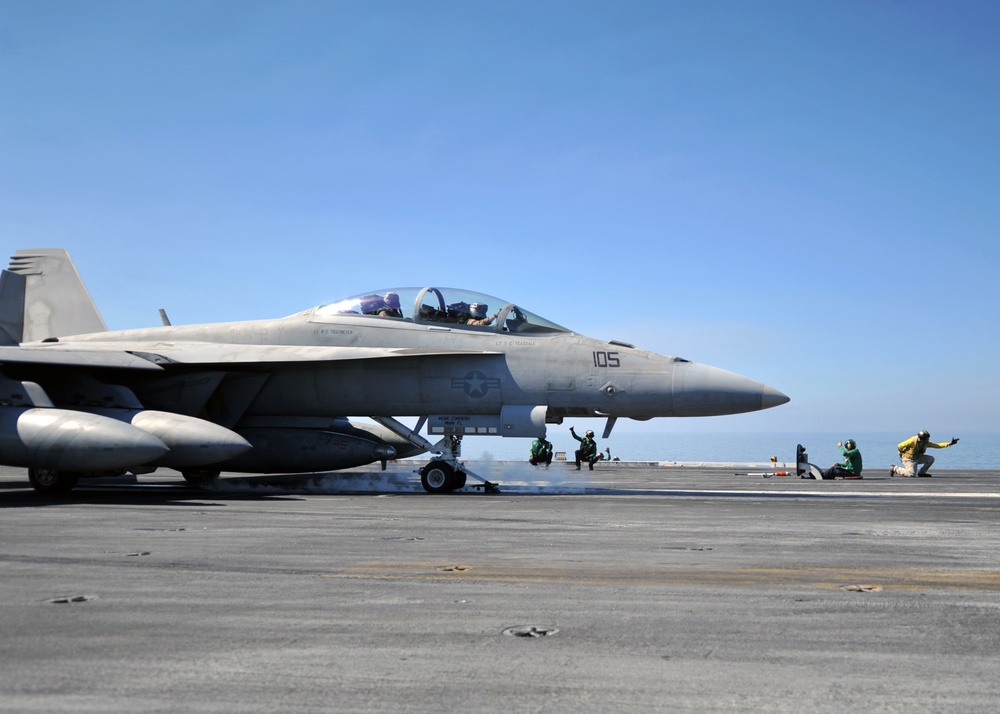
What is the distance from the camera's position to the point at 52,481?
15.3m

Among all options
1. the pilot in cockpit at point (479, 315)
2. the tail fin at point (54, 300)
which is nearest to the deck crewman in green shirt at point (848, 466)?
the pilot in cockpit at point (479, 315)

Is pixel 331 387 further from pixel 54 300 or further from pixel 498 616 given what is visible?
pixel 498 616

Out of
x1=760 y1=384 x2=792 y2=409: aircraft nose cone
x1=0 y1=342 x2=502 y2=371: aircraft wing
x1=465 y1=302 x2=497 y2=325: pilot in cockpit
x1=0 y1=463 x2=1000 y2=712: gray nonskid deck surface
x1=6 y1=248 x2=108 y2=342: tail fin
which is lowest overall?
x1=0 y1=463 x2=1000 y2=712: gray nonskid deck surface

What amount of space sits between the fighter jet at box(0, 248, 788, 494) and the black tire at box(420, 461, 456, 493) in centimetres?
3

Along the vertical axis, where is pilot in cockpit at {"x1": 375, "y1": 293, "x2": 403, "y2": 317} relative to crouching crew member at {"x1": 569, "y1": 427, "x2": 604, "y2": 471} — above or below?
above

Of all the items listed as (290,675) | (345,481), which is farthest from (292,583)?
(345,481)

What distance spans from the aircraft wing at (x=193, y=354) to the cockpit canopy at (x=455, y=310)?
2.22 ft

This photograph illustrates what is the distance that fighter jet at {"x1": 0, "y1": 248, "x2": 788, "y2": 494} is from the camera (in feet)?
44.3

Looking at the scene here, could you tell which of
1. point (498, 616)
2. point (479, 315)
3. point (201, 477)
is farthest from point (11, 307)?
point (498, 616)

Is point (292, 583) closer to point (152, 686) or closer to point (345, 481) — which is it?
point (152, 686)

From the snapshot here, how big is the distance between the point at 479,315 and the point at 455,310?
0.46 m

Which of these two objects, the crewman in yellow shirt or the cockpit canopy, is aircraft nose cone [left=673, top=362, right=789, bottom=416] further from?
the crewman in yellow shirt

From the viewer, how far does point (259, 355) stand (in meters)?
15.8

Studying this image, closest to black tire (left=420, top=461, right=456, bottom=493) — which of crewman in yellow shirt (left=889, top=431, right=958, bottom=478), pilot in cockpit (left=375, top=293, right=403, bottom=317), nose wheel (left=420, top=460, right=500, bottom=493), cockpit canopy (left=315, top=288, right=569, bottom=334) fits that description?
nose wheel (left=420, top=460, right=500, bottom=493)
